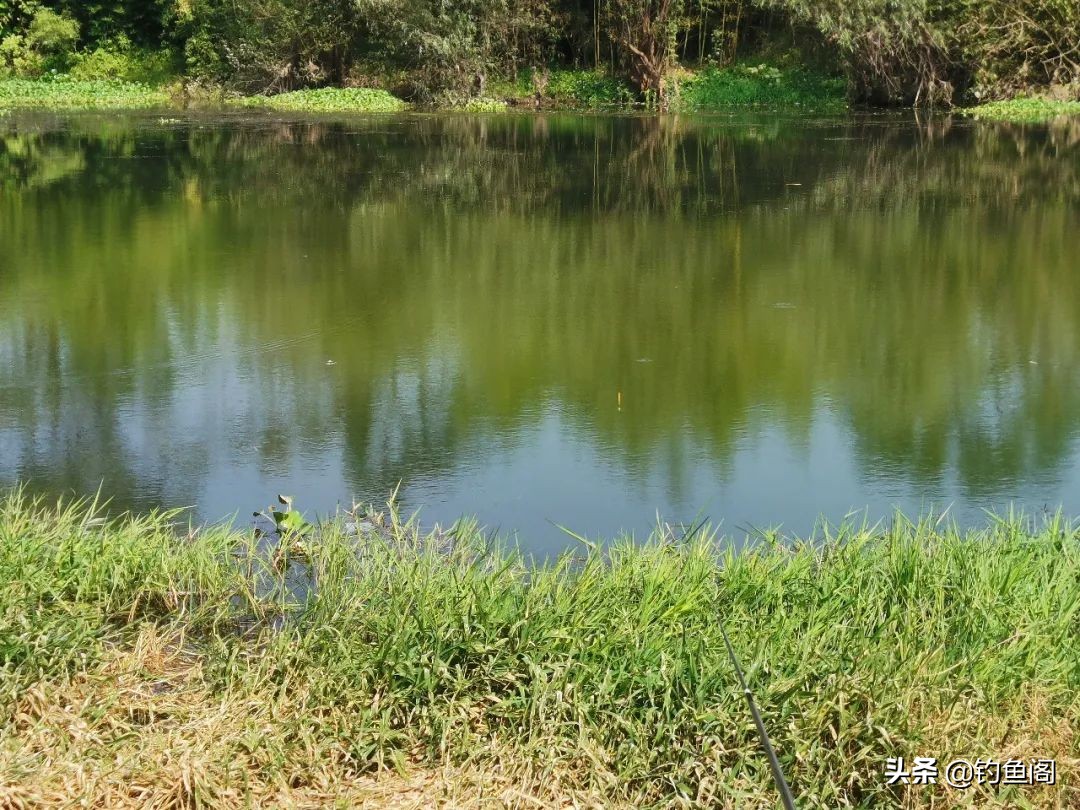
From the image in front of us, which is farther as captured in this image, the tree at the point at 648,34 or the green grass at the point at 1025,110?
the tree at the point at 648,34

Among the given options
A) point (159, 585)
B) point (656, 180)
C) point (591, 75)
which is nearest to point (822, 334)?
point (159, 585)

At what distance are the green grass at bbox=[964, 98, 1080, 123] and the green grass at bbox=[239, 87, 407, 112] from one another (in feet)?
29.4

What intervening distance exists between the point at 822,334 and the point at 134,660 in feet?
13.2

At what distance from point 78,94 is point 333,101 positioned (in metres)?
4.58

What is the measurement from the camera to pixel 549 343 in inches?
226

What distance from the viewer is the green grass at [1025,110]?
17.7m

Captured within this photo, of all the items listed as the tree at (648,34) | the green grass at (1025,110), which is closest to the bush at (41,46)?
the tree at (648,34)

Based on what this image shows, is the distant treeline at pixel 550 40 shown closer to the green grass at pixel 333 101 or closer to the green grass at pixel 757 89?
the green grass at pixel 757 89

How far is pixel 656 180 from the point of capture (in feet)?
36.5

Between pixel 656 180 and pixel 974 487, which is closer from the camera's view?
pixel 974 487

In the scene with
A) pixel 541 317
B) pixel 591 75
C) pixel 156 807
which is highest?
pixel 591 75

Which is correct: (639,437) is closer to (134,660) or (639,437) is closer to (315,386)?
(315,386)

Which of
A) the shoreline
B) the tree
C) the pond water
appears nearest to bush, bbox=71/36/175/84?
the shoreline

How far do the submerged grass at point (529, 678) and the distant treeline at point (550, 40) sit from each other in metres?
17.9
